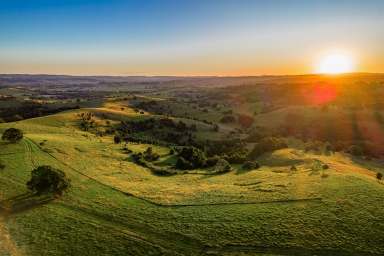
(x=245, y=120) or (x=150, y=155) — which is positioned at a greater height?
(x=150, y=155)

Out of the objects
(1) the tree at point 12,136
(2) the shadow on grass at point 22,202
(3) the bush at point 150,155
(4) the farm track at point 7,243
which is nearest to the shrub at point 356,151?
(3) the bush at point 150,155

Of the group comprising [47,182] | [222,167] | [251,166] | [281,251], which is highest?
[47,182]

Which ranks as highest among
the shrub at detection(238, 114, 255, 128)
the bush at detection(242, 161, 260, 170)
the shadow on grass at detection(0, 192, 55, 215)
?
the bush at detection(242, 161, 260, 170)

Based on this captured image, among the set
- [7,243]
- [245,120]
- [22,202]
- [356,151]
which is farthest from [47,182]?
[245,120]

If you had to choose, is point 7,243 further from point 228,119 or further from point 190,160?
point 228,119

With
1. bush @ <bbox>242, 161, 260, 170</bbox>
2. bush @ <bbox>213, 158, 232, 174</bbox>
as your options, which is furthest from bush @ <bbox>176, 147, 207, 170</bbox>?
bush @ <bbox>242, 161, 260, 170</bbox>

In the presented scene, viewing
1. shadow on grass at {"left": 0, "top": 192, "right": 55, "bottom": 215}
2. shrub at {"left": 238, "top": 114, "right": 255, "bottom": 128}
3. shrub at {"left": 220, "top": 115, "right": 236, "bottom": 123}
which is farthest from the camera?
shrub at {"left": 220, "top": 115, "right": 236, "bottom": 123}

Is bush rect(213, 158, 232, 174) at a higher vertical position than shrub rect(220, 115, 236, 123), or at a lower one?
higher

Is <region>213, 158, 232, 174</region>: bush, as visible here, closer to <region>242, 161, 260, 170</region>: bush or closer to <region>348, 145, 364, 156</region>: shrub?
<region>242, 161, 260, 170</region>: bush

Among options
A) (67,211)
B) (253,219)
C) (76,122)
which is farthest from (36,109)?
(253,219)
